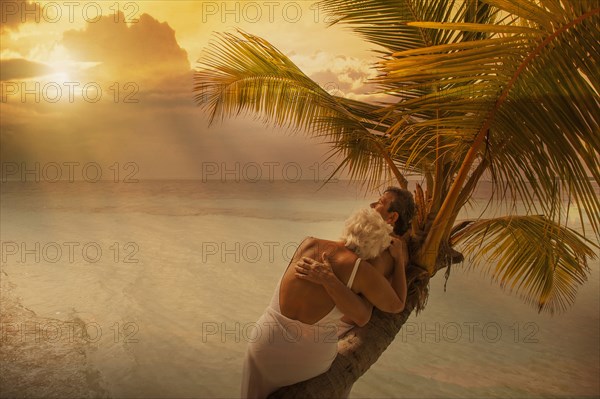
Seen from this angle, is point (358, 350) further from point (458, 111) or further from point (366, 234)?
point (458, 111)

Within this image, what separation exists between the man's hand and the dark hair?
51 centimetres

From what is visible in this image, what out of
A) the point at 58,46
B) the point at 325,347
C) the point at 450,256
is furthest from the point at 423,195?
the point at 58,46

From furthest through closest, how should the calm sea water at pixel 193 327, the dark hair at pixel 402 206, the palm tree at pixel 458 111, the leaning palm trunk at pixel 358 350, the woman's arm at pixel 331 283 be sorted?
1. the calm sea water at pixel 193 327
2. the dark hair at pixel 402 206
3. the leaning palm trunk at pixel 358 350
4. the woman's arm at pixel 331 283
5. the palm tree at pixel 458 111

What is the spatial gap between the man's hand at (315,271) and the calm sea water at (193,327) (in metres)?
3.51

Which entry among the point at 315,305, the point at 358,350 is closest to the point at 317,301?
the point at 315,305

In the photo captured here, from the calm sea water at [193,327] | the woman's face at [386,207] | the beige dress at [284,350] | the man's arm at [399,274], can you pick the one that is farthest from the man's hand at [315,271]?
the calm sea water at [193,327]

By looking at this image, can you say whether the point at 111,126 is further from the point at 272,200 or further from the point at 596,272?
the point at 596,272

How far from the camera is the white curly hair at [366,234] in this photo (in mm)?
2336

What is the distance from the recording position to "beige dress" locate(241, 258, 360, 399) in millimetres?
2336

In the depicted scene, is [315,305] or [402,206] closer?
[315,305]

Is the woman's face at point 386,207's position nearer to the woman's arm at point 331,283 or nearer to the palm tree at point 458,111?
the palm tree at point 458,111

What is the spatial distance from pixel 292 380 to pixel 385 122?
1818 millimetres

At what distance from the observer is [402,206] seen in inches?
105

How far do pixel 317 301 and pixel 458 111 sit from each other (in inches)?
38.8
